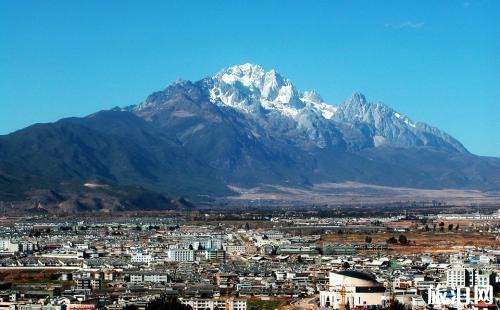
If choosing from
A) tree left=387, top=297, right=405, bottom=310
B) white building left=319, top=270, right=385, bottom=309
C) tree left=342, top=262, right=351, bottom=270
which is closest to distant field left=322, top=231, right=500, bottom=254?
tree left=342, top=262, right=351, bottom=270

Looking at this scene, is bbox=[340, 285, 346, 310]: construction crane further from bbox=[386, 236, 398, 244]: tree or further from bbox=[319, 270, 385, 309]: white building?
bbox=[386, 236, 398, 244]: tree

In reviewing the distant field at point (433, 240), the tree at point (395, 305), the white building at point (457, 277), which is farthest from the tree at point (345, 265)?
the tree at point (395, 305)

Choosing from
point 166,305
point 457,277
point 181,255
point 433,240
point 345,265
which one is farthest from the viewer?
point 433,240

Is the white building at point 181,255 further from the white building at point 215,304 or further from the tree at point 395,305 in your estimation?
the tree at point 395,305

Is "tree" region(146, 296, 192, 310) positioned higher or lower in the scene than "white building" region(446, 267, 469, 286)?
lower

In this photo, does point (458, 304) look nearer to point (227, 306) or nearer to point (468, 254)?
point (227, 306)

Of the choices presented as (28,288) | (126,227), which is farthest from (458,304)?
(126,227)

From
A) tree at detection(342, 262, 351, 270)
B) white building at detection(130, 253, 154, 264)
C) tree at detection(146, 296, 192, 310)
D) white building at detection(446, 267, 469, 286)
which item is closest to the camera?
tree at detection(146, 296, 192, 310)

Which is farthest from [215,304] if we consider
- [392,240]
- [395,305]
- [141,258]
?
[392,240]

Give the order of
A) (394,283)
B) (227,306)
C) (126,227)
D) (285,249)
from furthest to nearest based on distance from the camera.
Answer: (126,227) < (285,249) < (394,283) < (227,306)

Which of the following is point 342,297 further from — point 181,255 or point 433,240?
point 433,240

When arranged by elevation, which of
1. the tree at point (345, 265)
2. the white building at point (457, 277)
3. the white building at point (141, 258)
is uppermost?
the white building at point (141, 258)
